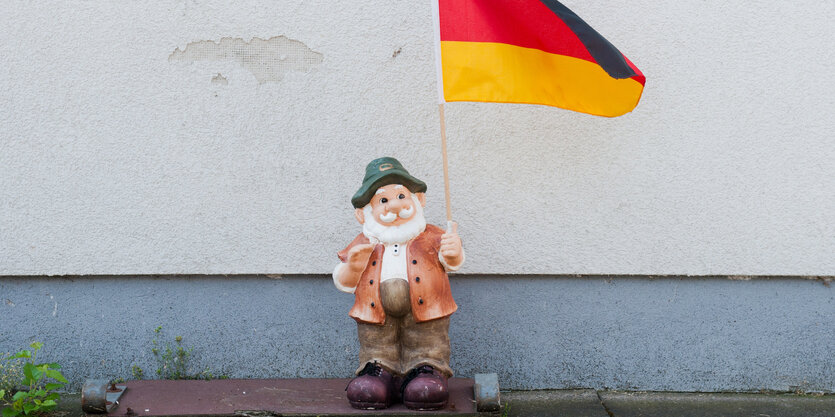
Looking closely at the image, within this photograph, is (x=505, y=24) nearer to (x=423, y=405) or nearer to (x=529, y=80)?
(x=529, y=80)

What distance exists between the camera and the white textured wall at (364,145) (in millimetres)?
3592

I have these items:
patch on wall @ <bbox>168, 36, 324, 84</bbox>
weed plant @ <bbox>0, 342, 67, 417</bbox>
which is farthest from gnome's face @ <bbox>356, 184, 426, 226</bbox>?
weed plant @ <bbox>0, 342, 67, 417</bbox>

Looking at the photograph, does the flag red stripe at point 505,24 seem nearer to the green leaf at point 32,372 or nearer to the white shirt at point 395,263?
the white shirt at point 395,263

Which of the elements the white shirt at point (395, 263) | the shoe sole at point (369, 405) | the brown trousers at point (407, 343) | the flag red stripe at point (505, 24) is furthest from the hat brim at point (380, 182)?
the shoe sole at point (369, 405)

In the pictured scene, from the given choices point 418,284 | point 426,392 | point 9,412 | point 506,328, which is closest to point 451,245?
point 418,284

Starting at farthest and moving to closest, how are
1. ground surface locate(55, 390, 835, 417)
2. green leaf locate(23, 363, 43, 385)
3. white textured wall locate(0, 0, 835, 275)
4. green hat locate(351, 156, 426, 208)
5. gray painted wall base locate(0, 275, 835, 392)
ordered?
gray painted wall base locate(0, 275, 835, 392) → white textured wall locate(0, 0, 835, 275) → ground surface locate(55, 390, 835, 417) → green leaf locate(23, 363, 43, 385) → green hat locate(351, 156, 426, 208)

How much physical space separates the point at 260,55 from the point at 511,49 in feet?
4.33

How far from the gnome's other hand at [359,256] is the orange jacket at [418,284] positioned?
3 centimetres

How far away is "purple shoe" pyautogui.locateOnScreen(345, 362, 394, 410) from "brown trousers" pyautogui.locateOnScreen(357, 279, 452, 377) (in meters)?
0.07

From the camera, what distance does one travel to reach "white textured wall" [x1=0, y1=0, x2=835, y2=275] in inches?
141

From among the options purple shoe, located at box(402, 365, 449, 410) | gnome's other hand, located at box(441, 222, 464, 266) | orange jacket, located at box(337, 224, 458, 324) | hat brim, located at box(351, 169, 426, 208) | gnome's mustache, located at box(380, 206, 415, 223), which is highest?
hat brim, located at box(351, 169, 426, 208)

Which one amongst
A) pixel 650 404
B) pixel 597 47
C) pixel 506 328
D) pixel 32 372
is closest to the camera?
pixel 597 47

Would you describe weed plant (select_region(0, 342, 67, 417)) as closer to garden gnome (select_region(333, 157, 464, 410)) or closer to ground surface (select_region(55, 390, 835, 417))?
ground surface (select_region(55, 390, 835, 417))

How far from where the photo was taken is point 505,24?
305 cm
